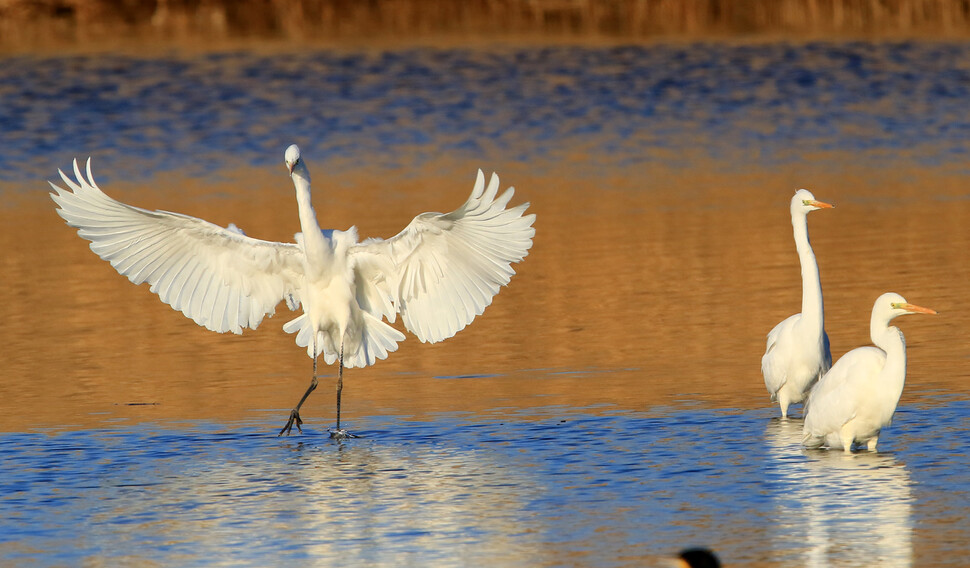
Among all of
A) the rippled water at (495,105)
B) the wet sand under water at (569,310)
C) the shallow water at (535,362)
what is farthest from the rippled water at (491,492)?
the rippled water at (495,105)

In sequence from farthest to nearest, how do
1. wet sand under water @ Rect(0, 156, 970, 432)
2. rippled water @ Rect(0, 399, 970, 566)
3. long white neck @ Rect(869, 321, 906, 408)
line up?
wet sand under water @ Rect(0, 156, 970, 432)
long white neck @ Rect(869, 321, 906, 408)
rippled water @ Rect(0, 399, 970, 566)

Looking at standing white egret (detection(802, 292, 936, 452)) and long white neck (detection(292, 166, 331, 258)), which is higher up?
long white neck (detection(292, 166, 331, 258))

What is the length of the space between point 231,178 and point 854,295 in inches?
389

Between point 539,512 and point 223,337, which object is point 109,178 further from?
point 539,512

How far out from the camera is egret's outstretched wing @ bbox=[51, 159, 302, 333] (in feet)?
30.5

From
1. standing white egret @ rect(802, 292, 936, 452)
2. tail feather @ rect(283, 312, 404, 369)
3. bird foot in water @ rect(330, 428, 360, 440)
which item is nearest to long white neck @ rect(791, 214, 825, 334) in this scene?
standing white egret @ rect(802, 292, 936, 452)

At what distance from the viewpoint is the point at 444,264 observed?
916 cm

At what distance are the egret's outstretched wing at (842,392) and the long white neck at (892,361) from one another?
0.05 m

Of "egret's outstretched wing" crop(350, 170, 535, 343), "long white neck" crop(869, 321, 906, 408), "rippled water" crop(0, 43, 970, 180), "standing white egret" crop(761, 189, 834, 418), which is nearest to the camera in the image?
"long white neck" crop(869, 321, 906, 408)

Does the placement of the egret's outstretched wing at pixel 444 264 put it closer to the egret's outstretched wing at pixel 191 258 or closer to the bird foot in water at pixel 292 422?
the egret's outstretched wing at pixel 191 258

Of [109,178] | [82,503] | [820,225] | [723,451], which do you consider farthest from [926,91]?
[82,503]

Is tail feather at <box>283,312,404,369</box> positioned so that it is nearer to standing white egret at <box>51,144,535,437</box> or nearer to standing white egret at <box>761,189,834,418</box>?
standing white egret at <box>51,144,535,437</box>

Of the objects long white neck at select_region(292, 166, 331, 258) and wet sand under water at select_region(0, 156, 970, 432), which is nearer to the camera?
long white neck at select_region(292, 166, 331, 258)

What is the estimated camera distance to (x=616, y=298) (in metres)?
12.0
